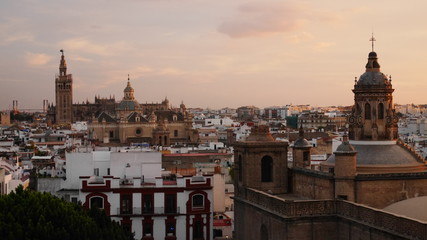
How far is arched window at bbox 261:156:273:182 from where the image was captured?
30734 mm

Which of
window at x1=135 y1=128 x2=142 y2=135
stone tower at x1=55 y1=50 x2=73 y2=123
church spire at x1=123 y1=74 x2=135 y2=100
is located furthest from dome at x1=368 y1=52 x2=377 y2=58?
stone tower at x1=55 y1=50 x2=73 y2=123

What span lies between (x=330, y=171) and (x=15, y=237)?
38.2ft

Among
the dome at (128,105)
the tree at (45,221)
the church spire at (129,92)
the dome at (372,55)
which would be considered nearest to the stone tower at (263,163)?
the dome at (372,55)

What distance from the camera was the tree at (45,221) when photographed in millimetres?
24000

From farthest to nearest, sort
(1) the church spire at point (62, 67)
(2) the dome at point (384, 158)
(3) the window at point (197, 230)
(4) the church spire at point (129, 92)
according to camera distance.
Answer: (1) the church spire at point (62, 67), (4) the church spire at point (129, 92), (3) the window at point (197, 230), (2) the dome at point (384, 158)

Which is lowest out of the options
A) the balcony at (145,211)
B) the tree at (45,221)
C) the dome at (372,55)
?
the balcony at (145,211)

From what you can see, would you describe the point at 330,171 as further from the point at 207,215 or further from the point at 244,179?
the point at 207,215

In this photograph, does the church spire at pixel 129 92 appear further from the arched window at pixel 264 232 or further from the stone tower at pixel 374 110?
the arched window at pixel 264 232

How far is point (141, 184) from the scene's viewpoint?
36094 mm

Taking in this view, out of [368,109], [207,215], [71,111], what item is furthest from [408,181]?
[71,111]

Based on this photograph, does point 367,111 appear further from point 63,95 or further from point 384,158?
point 63,95

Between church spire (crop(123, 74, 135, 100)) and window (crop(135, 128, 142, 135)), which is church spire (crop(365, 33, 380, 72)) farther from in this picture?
church spire (crop(123, 74, 135, 100))

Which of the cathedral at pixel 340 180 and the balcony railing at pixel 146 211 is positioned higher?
the cathedral at pixel 340 180

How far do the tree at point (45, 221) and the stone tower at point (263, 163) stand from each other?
6274 millimetres
